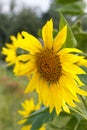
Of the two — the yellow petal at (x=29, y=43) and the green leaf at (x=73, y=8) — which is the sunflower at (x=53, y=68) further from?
the green leaf at (x=73, y=8)

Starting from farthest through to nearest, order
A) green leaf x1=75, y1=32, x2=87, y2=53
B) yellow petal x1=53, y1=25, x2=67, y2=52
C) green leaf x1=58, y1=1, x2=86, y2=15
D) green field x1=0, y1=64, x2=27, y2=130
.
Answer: green field x1=0, y1=64, x2=27, y2=130
green leaf x1=58, y1=1, x2=86, y2=15
green leaf x1=75, y1=32, x2=87, y2=53
yellow petal x1=53, y1=25, x2=67, y2=52

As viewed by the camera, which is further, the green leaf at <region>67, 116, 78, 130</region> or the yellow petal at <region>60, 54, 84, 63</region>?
the green leaf at <region>67, 116, 78, 130</region>

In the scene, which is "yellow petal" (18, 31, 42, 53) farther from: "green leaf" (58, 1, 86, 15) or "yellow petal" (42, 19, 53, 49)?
"green leaf" (58, 1, 86, 15)

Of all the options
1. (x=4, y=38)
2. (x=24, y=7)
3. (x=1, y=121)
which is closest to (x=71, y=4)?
(x=1, y=121)

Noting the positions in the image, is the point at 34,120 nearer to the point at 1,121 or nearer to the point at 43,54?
the point at 43,54

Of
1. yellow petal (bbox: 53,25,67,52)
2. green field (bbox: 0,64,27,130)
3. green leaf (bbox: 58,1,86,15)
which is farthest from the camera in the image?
green field (bbox: 0,64,27,130)

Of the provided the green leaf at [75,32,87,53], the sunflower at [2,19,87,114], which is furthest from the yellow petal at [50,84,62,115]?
the green leaf at [75,32,87,53]
